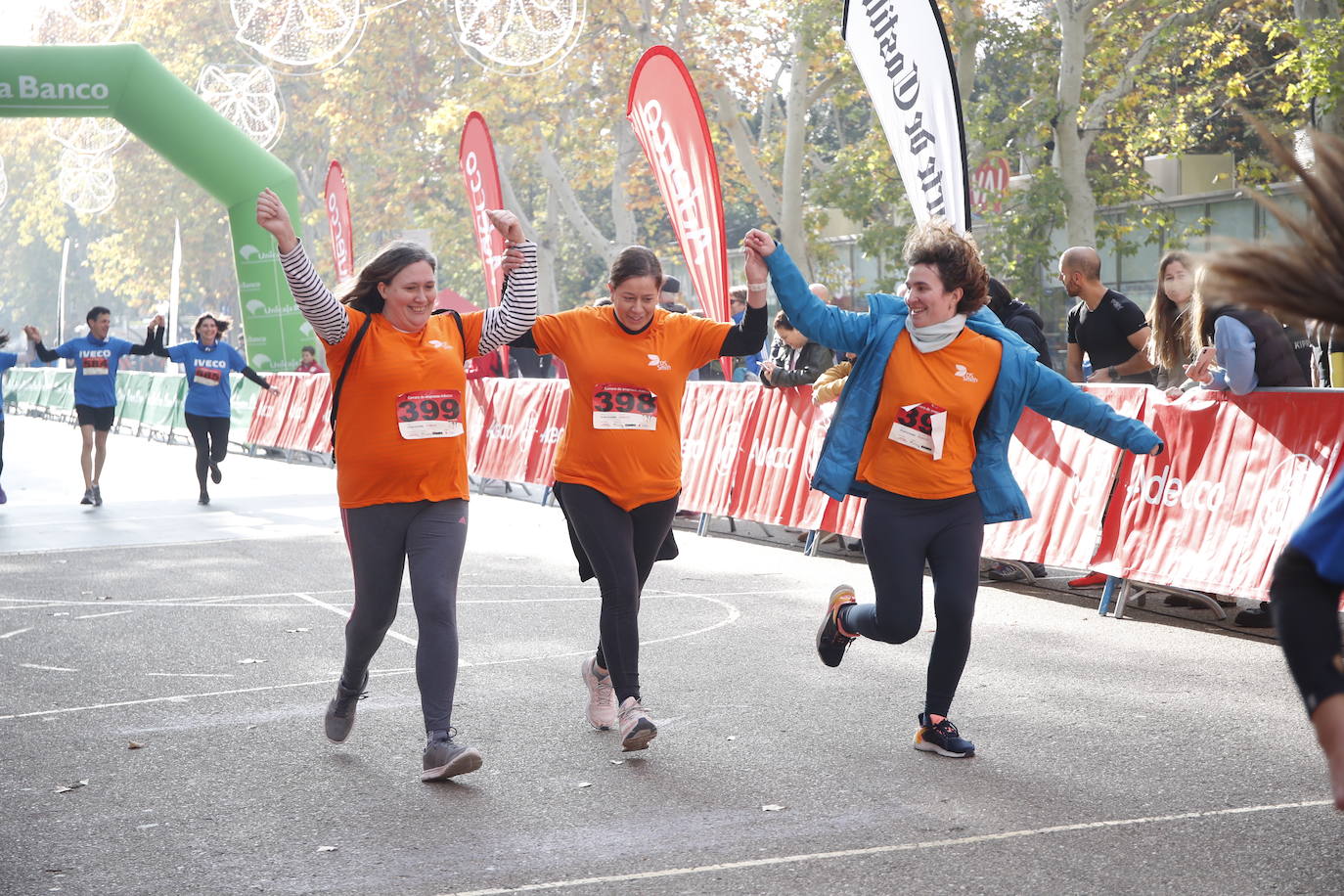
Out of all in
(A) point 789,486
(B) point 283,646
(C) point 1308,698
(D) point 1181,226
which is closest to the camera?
(C) point 1308,698

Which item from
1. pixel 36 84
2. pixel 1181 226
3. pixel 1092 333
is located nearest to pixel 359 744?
pixel 1092 333

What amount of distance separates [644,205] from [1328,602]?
38112 millimetres

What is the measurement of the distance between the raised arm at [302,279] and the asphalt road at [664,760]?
1.55 meters

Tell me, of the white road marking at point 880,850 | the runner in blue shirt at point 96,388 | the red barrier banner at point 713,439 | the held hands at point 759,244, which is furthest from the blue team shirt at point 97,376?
the white road marking at point 880,850

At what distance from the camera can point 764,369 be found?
1212 centimetres

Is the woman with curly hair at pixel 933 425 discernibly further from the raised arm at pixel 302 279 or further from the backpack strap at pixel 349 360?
the raised arm at pixel 302 279

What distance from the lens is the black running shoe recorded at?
20.7 feet

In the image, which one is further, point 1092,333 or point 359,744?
point 1092,333

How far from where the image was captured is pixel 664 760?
18.8 feet

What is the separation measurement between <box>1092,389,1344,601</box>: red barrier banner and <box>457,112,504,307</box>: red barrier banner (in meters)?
12.2

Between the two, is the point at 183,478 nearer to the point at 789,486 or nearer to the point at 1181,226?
the point at 789,486

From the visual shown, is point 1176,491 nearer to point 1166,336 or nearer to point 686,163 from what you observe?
point 1166,336

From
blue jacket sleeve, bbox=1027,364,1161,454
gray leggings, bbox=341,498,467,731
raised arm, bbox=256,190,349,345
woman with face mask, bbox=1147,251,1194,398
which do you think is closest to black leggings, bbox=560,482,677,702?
gray leggings, bbox=341,498,467,731

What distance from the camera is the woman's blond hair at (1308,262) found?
6.62ft
